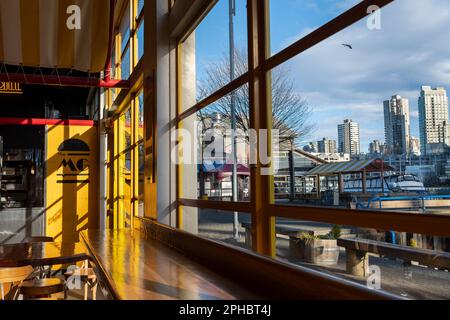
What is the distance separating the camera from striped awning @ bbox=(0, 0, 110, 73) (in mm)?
4285

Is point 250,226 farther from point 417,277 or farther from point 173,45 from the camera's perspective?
point 173,45

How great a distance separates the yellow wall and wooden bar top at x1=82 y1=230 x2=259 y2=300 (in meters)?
4.48

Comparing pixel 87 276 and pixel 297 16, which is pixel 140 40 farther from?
pixel 297 16

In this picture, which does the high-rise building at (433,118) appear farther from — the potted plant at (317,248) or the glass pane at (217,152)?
the glass pane at (217,152)

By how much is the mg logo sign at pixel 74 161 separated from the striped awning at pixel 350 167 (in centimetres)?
613

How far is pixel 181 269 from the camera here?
234 centimetres

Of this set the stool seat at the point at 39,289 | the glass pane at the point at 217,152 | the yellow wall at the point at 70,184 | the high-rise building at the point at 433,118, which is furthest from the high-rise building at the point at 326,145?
the yellow wall at the point at 70,184

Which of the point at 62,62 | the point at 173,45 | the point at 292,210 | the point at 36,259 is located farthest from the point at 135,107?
the point at 292,210

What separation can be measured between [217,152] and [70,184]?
469 cm

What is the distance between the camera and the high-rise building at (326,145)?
6.93 ft

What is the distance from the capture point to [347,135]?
6.56 ft

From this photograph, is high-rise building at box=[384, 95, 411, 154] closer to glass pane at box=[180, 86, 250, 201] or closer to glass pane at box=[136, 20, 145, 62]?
glass pane at box=[180, 86, 250, 201]

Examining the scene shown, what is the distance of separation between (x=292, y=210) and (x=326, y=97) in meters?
0.61

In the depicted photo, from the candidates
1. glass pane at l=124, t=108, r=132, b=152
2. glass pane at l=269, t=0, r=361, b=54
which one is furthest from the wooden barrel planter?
glass pane at l=124, t=108, r=132, b=152
